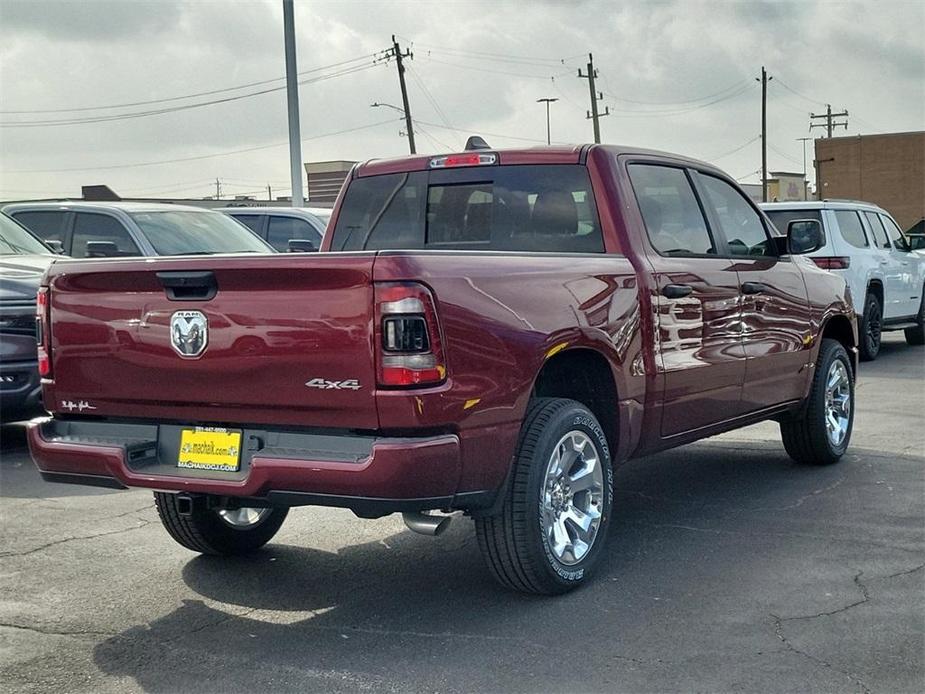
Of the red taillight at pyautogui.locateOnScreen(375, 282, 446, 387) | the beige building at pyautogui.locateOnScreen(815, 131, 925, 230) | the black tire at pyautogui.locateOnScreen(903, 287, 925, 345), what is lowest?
the black tire at pyautogui.locateOnScreen(903, 287, 925, 345)

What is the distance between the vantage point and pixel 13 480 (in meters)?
7.87

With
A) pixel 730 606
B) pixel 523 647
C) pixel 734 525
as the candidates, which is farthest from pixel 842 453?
pixel 523 647

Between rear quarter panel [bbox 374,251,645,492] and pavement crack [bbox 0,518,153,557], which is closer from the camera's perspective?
A: rear quarter panel [bbox 374,251,645,492]

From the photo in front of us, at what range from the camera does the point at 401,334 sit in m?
4.21

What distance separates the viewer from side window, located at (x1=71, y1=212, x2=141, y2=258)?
36.8 ft

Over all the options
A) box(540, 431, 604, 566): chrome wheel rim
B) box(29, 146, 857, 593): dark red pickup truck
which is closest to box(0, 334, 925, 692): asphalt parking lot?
box(540, 431, 604, 566): chrome wheel rim

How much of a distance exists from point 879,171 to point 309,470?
7895 centimetres

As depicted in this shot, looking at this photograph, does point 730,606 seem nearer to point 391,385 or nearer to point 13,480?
point 391,385

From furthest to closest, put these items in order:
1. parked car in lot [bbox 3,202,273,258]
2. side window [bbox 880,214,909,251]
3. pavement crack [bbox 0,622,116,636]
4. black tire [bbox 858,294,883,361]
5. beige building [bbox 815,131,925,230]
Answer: beige building [bbox 815,131,925,230] < side window [bbox 880,214,909,251] < black tire [bbox 858,294,883,361] < parked car in lot [bbox 3,202,273,258] < pavement crack [bbox 0,622,116,636]

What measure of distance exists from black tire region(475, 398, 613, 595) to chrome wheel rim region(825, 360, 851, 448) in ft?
11.0

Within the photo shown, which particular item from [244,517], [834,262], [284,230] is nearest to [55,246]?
[284,230]

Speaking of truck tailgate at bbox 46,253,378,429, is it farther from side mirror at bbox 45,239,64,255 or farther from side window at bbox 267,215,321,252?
side window at bbox 267,215,321,252

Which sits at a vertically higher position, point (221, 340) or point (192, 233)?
point (192, 233)

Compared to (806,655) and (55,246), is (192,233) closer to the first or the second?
(55,246)
